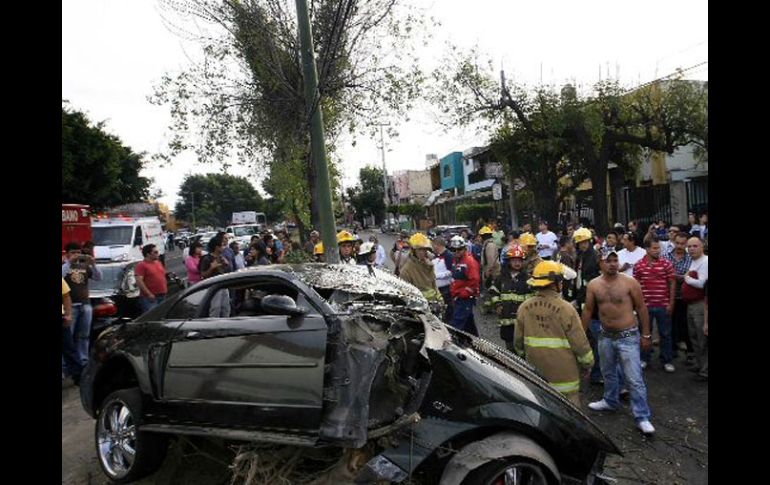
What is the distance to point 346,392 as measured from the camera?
129 inches

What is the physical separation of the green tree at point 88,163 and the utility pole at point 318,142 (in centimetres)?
2389

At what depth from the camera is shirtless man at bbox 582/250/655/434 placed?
4.71 meters

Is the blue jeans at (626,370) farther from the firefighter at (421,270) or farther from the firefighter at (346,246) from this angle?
the firefighter at (346,246)

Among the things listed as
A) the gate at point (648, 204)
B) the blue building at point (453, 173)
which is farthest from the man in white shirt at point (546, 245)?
the blue building at point (453, 173)

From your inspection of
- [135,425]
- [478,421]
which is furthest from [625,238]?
[135,425]

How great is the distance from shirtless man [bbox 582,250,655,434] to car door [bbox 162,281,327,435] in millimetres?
3037

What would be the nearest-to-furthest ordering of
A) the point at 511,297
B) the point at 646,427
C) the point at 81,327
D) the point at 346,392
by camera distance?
1. the point at 346,392
2. the point at 646,427
3. the point at 511,297
4. the point at 81,327

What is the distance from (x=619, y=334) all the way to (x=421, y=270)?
9.09ft

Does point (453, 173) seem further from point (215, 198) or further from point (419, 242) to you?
point (215, 198)

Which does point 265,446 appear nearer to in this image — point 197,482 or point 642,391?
point 197,482

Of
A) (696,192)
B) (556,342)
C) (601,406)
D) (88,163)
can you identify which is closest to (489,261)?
(601,406)

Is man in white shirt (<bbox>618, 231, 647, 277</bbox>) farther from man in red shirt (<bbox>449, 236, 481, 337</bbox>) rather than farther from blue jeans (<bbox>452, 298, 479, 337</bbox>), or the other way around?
blue jeans (<bbox>452, 298, 479, 337</bbox>)
